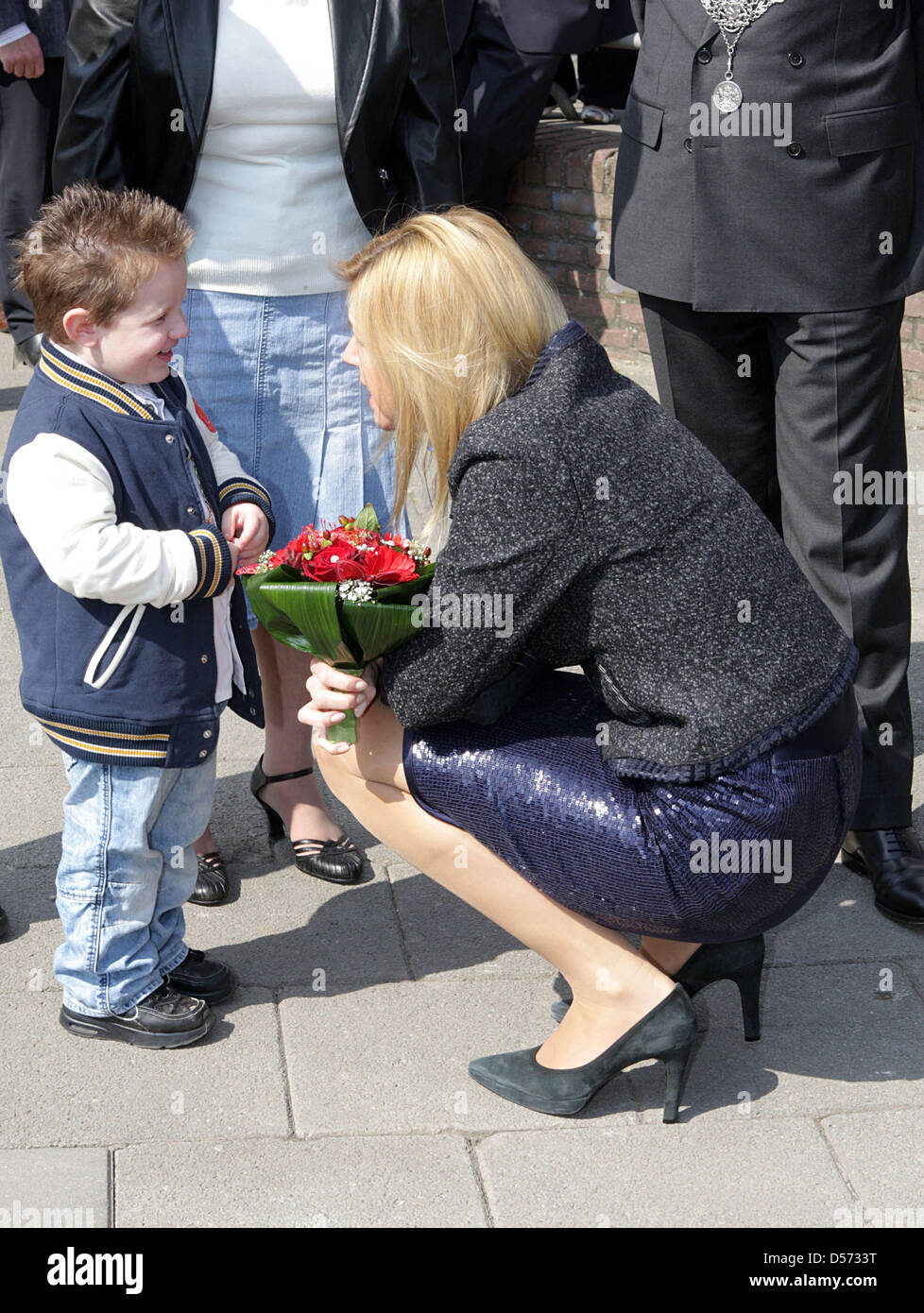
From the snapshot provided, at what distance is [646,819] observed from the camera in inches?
96.0

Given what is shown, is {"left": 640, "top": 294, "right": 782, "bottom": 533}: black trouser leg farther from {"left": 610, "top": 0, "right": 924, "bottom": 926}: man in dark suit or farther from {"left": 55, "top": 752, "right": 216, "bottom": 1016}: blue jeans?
{"left": 55, "top": 752, "right": 216, "bottom": 1016}: blue jeans

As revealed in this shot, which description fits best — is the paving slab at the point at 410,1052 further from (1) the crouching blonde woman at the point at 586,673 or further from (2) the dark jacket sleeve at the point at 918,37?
(2) the dark jacket sleeve at the point at 918,37

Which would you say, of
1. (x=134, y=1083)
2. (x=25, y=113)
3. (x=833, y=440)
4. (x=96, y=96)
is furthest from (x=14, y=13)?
(x=134, y=1083)

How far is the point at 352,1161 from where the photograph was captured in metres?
2.44

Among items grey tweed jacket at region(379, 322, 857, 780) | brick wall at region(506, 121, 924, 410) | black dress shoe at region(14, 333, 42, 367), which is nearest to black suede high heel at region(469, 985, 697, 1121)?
grey tweed jacket at region(379, 322, 857, 780)

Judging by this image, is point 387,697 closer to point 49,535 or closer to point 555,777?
point 555,777

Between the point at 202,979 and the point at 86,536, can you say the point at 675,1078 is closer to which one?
the point at 202,979

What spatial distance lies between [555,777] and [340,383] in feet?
3.44

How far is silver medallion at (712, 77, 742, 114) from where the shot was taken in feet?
9.63

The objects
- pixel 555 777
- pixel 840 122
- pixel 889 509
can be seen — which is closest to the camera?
pixel 555 777

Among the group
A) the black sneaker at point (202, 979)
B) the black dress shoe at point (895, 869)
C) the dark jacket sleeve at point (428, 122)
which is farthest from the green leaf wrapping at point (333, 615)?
the black dress shoe at point (895, 869)

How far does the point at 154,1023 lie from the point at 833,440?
1.75 m

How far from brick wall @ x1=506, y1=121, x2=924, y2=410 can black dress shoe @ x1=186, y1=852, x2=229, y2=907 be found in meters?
3.81

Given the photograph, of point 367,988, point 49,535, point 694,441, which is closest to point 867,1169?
point 367,988
